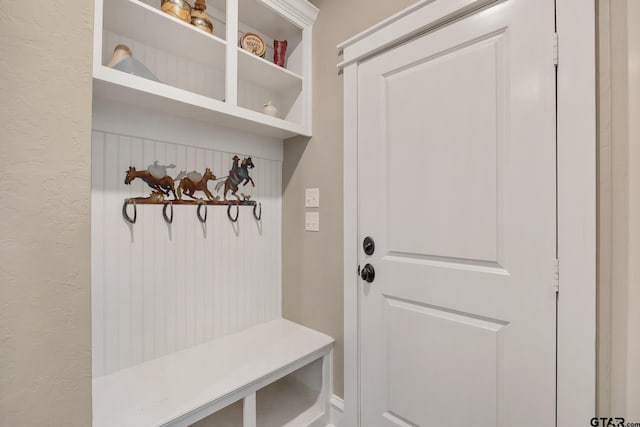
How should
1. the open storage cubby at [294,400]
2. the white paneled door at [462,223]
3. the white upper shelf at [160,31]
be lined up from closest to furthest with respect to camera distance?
the white paneled door at [462,223]
the white upper shelf at [160,31]
the open storage cubby at [294,400]

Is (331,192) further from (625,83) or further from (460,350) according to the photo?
(625,83)

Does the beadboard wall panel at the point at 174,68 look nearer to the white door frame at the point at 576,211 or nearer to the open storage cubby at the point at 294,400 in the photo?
the white door frame at the point at 576,211

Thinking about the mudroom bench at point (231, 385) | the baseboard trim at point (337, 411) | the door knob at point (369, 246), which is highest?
the door knob at point (369, 246)

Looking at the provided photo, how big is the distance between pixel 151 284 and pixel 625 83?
193 cm

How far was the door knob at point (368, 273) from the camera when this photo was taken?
1399mm

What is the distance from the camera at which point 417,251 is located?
4.10 ft

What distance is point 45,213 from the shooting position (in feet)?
2.09

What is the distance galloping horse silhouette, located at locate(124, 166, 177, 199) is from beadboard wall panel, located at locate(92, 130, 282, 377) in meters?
0.02

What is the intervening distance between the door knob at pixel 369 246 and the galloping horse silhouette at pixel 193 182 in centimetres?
88

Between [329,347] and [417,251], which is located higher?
[417,251]

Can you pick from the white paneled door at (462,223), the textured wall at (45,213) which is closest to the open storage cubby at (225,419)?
the white paneled door at (462,223)

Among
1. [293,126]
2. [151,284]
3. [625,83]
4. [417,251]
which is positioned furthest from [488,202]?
[151,284]

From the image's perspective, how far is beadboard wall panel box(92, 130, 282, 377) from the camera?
125 centimetres

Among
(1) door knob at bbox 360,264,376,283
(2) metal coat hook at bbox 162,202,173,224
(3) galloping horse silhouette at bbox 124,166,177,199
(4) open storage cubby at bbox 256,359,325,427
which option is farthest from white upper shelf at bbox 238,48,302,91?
(4) open storage cubby at bbox 256,359,325,427
